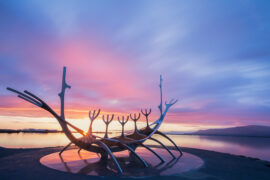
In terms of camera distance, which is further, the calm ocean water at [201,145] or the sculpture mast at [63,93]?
the calm ocean water at [201,145]

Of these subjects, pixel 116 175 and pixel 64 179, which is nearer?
pixel 64 179

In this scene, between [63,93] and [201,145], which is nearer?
[63,93]

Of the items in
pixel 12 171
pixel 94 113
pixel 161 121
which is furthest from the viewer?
pixel 161 121

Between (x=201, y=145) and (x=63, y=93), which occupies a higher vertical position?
(x=63, y=93)

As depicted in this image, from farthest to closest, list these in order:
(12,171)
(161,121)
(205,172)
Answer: (161,121) → (205,172) → (12,171)

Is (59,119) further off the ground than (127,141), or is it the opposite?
(59,119)

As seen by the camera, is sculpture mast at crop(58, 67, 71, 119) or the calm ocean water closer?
sculpture mast at crop(58, 67, 71, 119)

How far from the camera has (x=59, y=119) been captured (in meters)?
10.9

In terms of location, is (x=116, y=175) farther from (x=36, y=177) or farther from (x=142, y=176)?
(x=36, y=177)

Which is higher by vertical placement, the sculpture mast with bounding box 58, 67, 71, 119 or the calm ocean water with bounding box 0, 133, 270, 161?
the sculpture mast with bounding box 58, 67, 71, 119

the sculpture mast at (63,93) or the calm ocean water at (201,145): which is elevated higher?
the sculpture mast at (63,93)

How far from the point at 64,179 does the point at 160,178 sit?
4.90 meters

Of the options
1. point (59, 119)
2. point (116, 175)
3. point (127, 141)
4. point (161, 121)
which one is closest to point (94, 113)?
point (59, 119)

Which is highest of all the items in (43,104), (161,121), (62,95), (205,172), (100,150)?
(62,95)
